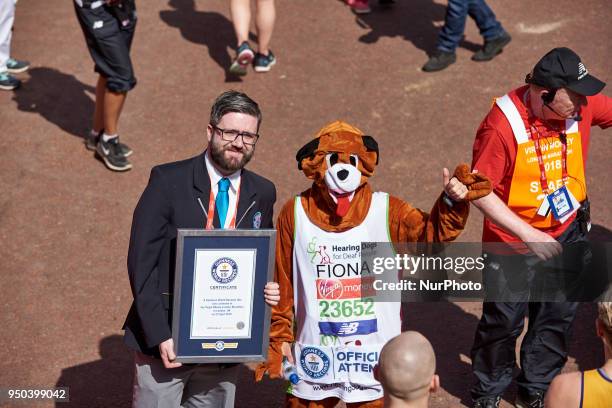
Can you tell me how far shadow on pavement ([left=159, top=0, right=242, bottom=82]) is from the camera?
10.9 m

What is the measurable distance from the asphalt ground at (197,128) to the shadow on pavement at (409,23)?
22 millimetres

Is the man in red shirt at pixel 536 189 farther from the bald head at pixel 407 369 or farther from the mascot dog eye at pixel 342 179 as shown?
the bald head at pixel 407 369

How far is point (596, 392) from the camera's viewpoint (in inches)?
177

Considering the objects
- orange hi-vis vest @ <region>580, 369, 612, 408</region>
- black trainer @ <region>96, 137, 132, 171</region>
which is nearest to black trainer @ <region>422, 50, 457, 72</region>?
black trainer @ <region>96, 137, 132, 171</region>

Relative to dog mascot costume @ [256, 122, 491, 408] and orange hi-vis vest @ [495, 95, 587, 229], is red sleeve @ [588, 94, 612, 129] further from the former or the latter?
dog mascot costume @ [256, 122, 491, 408]

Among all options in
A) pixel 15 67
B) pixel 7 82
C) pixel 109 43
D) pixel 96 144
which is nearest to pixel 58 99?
pixel 7 82

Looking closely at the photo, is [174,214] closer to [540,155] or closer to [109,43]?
[540,155]

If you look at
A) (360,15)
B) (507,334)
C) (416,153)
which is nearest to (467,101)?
(416,153)

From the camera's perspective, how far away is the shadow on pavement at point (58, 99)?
32.6 feet

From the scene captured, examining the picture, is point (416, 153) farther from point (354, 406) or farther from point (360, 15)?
point (354, 406)

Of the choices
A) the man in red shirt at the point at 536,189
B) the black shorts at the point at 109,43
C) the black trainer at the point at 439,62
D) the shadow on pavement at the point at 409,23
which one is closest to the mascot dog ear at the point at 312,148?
the man in red shirt at the point at 536,189

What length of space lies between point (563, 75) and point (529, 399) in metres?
2.15

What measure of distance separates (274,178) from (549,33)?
3673 mm

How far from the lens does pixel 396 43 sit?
36.1 ft
